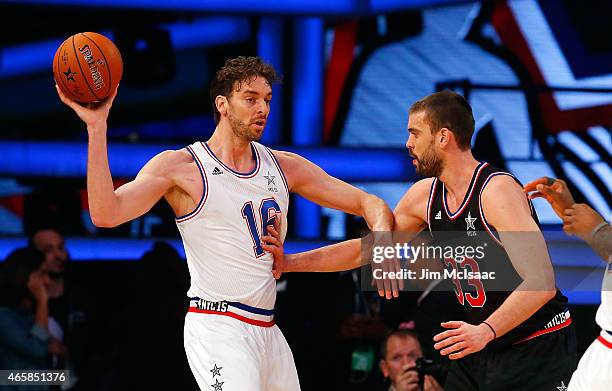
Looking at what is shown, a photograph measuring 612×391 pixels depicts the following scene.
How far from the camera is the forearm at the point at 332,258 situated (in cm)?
550

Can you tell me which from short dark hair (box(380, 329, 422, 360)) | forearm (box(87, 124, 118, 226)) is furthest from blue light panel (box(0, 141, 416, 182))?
forearm (box(87, 124, 118, 226))

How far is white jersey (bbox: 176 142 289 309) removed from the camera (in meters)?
5.04

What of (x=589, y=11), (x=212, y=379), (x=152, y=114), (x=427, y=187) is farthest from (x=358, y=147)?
(x=212, y=379)

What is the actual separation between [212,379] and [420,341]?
2620mm

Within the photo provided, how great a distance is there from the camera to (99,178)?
15.0 ft

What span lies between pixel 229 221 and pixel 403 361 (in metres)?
2.19

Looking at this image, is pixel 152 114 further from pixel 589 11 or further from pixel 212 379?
pixel 212 379

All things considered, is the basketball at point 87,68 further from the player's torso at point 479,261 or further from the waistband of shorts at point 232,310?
the player's torso at point 479,261

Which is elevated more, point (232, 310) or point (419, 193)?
point (419, 193)

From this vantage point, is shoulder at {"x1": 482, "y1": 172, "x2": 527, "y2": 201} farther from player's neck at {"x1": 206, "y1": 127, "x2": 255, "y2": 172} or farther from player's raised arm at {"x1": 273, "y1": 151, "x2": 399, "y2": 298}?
player's neck at {"x1": 206, "y1": 127, "x2": 255, "y2": 172}

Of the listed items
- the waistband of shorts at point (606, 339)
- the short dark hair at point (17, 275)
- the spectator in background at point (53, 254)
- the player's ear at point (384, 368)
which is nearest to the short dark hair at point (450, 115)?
the waistband of shorts at point (606, 339)

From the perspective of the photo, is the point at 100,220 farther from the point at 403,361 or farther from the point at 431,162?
the point at 403,361

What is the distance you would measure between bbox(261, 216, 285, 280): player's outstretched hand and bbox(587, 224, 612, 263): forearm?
168 cm

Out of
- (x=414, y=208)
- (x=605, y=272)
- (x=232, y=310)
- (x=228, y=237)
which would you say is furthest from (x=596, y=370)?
(x=228, y=237)
